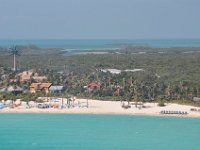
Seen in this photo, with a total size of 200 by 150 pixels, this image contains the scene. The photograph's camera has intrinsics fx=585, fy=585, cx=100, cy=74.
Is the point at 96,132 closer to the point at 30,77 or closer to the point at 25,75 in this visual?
the point at 30,77

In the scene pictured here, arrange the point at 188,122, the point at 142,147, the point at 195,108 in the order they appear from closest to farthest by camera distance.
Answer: the point at 142,147
the point at 188,122
the point at 195,108

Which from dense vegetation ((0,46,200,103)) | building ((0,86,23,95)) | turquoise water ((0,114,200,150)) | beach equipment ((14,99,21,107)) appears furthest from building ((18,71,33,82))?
turquoise water ((0,114,200,150))

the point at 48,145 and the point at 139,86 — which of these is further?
the point at 139,86

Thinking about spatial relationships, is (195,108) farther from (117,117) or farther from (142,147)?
(142,147)

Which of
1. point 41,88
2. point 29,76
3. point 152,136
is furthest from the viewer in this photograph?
point 29,76

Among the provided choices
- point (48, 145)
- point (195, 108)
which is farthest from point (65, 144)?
point (195, 108)

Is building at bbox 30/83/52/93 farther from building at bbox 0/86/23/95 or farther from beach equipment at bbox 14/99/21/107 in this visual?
beach equipment at bbox 14/99/21/107

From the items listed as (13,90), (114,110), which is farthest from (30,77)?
(114,110)

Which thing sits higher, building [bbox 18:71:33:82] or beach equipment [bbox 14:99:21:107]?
building [bbox 18:71:33:82]
